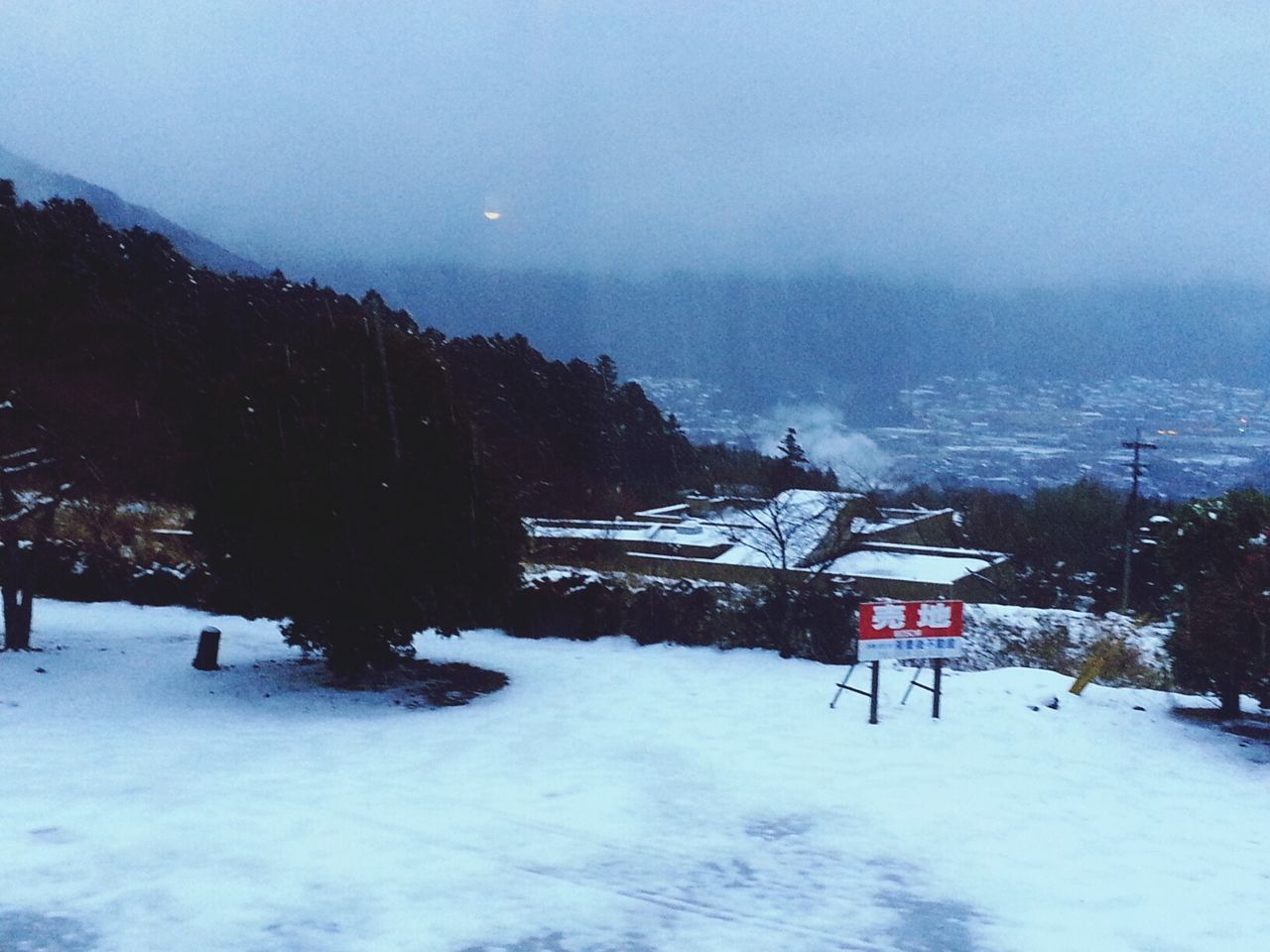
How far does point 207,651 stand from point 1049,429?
46.4 meters

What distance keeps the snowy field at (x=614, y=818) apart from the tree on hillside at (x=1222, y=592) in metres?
0.68

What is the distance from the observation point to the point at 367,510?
11.6 meters

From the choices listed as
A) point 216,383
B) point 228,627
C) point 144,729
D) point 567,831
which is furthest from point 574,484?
point 567,831

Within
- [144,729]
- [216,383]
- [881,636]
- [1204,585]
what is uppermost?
[216,383]

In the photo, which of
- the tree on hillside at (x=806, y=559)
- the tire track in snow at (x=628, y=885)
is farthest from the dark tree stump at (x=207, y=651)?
the tree on hillside at (x=806, y=559)

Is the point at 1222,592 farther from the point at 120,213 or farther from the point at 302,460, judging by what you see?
the point at 120,213

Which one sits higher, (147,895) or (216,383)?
(216,383)

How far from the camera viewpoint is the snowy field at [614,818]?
5633 millimetres

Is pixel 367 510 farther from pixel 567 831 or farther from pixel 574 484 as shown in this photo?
pixel 574 484

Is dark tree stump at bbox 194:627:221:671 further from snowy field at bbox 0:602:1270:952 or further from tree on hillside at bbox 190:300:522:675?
tree on hillside at bbox 190:300:522:675

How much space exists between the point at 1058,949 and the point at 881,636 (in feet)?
18.1

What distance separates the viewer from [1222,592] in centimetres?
1150

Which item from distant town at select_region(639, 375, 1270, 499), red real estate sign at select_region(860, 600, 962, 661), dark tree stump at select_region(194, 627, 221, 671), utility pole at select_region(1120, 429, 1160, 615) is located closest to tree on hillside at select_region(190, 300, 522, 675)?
dark tree stump at select_region(194, 627, 221, 671)

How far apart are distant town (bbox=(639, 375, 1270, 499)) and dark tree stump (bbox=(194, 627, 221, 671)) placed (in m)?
15.9
